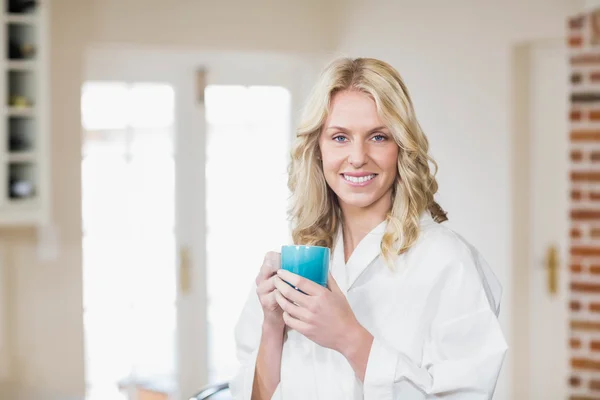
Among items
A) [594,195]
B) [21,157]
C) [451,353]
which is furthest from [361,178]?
[594,195]

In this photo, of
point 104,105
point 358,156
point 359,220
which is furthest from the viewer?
point 104,105

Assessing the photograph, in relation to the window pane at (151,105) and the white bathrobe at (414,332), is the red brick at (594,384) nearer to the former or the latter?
the window pane at (151,105)

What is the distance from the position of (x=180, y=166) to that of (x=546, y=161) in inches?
74.3

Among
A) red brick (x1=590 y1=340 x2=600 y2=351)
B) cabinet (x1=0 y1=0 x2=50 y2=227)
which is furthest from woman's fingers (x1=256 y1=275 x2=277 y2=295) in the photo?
red brick (x1=590 y1=340 x2=600 y2=351)

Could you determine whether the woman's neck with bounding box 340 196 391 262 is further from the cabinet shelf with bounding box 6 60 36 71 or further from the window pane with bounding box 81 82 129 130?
the window pane with bounding box 81 82 129 130

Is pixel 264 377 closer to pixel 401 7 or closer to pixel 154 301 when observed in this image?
pixel 154 301

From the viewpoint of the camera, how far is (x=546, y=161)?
Answer: 4141 millimetres

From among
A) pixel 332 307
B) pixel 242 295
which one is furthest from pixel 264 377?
pixel 242 295

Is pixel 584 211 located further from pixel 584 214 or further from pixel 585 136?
pixel 585 136

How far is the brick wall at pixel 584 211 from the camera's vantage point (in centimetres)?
394

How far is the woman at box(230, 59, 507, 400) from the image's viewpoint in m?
1.49

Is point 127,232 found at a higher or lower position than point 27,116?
lower

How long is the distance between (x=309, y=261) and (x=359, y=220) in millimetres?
263

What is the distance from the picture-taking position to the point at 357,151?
5.14 ft
